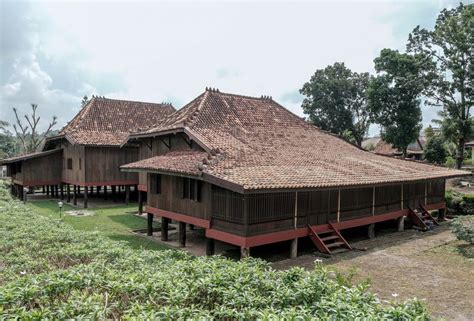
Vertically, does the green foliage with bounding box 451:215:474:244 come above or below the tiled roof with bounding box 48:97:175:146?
below

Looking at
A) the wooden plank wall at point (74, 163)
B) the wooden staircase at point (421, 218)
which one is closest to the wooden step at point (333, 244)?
the wooden staircase at point (421, 218)

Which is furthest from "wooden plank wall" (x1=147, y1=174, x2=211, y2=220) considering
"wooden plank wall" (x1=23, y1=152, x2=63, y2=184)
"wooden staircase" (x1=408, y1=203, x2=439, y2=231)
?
"wooden plank wall" (x1=23, y1=152, x2=63, y2=184)

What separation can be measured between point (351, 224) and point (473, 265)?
4.24 meters

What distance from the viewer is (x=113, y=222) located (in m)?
19.6

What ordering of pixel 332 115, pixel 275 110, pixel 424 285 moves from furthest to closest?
1. pixel 332 115
2. pixel 275 110
3. pixel 424 285

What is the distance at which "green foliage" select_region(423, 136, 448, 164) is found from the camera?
42.4 meters

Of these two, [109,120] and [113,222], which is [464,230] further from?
[109,120]

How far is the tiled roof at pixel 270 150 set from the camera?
489 inches

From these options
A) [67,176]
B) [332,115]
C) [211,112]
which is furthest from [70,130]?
[332,115]

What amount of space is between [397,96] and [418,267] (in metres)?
28.9

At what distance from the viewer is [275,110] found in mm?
21047

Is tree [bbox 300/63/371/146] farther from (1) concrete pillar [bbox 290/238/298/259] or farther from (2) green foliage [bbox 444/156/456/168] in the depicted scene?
(1) concrete pillar [bbox 290/238/298/259]

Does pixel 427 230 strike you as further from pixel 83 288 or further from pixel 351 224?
pixel 83 288

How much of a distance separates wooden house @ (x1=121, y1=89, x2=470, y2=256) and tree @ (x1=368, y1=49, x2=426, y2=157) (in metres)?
17.7
